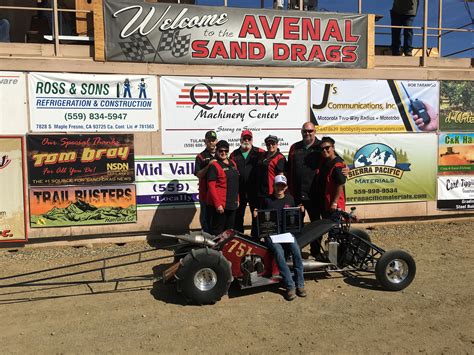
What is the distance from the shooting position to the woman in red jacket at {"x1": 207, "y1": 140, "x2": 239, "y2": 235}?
18.9ft

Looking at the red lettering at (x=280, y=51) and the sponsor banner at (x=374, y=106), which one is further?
the sponsor banner at (x=374, y=106)

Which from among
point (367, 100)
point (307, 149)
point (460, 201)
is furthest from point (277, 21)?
point (460, 201)

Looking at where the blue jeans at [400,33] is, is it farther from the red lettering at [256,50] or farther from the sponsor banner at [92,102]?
the sponsor banner at [92,102]

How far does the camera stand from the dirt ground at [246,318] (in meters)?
3.87

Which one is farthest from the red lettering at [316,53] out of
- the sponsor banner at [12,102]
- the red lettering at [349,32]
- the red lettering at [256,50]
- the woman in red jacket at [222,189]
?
the sponsor banner at [12,102]

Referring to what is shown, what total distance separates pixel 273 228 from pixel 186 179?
3222mm

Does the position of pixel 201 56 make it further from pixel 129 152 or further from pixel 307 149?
pixel 307 149

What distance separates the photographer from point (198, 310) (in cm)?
464

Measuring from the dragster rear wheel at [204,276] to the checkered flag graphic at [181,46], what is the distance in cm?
438

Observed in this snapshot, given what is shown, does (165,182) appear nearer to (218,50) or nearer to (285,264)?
(218,50)

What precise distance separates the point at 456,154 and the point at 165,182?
6.36 m

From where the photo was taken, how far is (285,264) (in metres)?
4.94

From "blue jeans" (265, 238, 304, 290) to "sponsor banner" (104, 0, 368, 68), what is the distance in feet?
14.1

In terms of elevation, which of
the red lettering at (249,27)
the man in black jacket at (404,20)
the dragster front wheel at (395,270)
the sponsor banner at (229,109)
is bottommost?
the dragster front wheel at (395,270)
